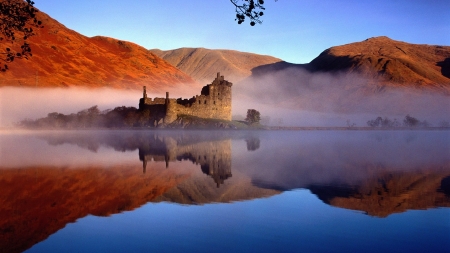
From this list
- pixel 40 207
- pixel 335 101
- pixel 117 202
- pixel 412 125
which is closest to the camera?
pixel 40 207

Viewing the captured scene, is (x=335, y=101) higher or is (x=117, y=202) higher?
(x=335, y=101)

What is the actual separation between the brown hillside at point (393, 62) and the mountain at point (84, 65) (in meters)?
67.7

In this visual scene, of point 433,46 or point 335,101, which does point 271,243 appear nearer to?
point 335,101

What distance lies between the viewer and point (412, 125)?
10712cm

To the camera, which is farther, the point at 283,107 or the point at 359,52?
the point at 359,52

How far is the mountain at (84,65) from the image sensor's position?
92250 mm

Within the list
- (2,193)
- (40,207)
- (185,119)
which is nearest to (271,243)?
(40,207)

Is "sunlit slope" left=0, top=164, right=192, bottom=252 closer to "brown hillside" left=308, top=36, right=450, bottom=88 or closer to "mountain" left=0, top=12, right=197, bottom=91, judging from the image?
"mountain" left=0, top=12, right=197, bottom=91

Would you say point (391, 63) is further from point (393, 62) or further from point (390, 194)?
point (390, 194)

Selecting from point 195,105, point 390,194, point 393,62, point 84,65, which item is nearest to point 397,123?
point 393,62

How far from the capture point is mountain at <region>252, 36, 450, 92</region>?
14200 centimetres

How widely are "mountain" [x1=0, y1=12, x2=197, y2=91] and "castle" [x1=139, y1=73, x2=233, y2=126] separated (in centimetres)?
3347

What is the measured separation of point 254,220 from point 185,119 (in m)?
54.7

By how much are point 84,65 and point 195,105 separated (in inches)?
2219
